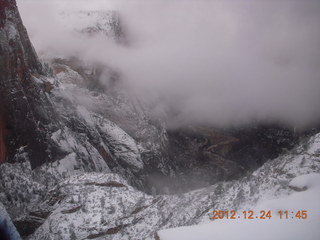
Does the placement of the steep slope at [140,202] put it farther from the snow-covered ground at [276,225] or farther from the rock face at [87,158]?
the snow-covered ground at [276,225]

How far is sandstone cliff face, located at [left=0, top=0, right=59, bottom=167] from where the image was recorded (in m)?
43.2

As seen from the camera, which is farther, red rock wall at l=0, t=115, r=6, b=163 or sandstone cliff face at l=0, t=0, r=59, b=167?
sandstone cliff face at l=0, t=0, r=59, b=167

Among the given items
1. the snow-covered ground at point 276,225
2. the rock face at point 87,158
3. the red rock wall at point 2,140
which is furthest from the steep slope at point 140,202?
the red rock wall at point 2,140

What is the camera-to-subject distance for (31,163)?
1726 inches

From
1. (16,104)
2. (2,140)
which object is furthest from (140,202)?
(16,104)

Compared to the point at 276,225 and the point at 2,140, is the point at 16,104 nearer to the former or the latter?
the point at 2,140

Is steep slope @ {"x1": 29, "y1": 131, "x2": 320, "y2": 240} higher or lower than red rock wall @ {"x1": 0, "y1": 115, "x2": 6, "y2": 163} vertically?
lower

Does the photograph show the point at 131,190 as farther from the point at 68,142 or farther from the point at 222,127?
the point at 222,127

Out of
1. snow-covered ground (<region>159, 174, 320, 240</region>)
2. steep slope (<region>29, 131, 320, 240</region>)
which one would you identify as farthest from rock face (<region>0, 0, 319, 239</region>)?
snow-covered ground (<region>159, 174, 320, 240</region>)

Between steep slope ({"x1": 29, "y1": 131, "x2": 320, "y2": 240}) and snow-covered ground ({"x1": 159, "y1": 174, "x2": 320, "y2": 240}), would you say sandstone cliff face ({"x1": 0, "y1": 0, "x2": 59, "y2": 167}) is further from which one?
snow-covered ground ({"x1": 159, "y1": 174, "x2": 320, "y2": 240})

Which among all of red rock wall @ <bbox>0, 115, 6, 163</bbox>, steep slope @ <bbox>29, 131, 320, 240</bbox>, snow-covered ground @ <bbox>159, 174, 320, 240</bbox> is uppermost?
red rock wall @ <bbox>0, 115, 6, 163</bbox>

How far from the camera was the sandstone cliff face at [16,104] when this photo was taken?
4316 centimetres

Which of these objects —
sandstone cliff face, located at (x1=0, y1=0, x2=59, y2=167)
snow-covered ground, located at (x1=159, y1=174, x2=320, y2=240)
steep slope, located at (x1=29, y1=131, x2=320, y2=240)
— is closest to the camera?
snow-covered ground, located at (x1=159, y1=174, x2=320, y2=240)

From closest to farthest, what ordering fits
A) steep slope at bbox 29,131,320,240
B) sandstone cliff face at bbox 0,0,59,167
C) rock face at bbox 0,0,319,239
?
steep slope at bbox 29,131,320,240, rock face at bbox 0,0,319,239, sandstone cliff face at bbox 0,0,59,167
